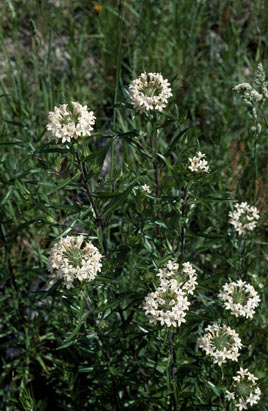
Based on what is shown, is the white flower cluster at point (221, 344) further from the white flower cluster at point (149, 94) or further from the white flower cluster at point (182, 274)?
the white flower cluster at point (149, 94)

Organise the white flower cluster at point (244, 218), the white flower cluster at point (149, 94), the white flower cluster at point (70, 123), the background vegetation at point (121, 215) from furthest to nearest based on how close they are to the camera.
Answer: the white flower cluster at point (244, 218)
the background vegetation at point (121, 215)
the white flower cluster at point (149, 94)
the white flower cluster at point (70, 123)

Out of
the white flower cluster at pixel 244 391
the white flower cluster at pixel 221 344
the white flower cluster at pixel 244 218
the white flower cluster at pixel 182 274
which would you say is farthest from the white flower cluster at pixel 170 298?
the white flower cluster at pixel 244 218

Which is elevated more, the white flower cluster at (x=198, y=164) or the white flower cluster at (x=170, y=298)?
the white flower cluster at (x=198, y=164)

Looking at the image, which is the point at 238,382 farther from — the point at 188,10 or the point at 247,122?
the point at 188,10

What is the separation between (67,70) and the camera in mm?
4648

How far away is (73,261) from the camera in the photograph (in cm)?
177

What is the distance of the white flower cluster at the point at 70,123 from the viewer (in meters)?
1.65

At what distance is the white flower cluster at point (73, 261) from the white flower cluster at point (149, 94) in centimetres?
58

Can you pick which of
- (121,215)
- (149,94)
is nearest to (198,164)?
(149,94)

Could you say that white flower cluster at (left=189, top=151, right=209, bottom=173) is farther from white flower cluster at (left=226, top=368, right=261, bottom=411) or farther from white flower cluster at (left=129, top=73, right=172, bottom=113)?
white flower cluster at (left=226, top=368, right=261, bottom=411)

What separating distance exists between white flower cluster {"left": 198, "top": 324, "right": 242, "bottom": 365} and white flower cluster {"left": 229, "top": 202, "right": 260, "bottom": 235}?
21.0 inches

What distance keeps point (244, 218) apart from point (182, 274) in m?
0.55

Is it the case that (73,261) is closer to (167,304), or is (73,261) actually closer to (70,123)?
(167,304)

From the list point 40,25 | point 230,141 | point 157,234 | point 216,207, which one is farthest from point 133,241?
point 40,25
